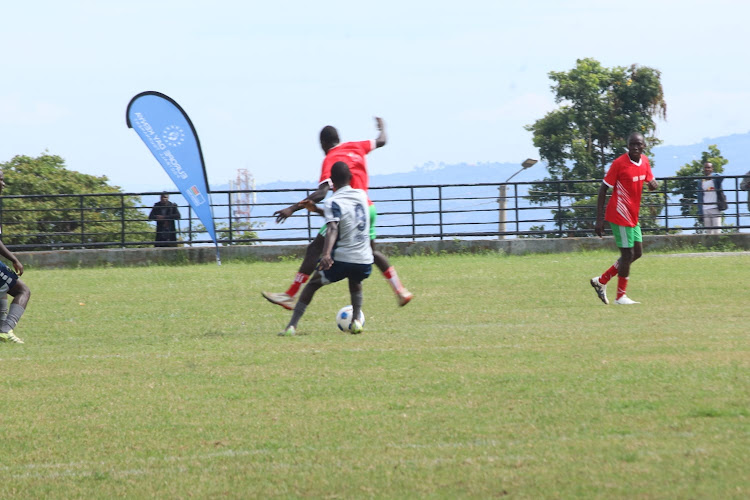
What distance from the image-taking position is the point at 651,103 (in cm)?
4069

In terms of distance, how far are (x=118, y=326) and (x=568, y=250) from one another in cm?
1376

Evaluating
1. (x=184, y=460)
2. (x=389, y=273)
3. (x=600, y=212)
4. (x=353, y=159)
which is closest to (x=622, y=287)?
(x=600, y=212)

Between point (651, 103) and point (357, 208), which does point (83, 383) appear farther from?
point (651, 103)

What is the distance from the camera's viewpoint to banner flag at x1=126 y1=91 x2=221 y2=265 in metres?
22.5

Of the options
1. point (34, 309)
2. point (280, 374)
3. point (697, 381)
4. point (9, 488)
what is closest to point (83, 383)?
point (280, 374)

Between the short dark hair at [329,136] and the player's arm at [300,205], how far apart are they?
44 centimetres

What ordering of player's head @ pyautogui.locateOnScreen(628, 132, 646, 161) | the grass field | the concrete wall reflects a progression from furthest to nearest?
the concrete wall < player's head @ pyautogui.locateOnScreen(628, 132, 646, 161) < the grass field

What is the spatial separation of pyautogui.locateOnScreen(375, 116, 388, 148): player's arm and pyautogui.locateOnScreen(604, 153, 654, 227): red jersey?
2894mm

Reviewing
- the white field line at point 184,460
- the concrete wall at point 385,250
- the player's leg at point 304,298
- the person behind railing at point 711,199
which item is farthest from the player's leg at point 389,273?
the person behind railing at point 711,199

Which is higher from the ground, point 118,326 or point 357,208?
point 357,208

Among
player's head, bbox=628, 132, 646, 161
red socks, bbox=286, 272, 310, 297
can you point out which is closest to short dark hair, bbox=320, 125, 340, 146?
red socks, bbox=286, 272, 310, 297

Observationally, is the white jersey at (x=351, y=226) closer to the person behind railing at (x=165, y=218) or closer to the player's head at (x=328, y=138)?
the player's head at (x=328, y=138)

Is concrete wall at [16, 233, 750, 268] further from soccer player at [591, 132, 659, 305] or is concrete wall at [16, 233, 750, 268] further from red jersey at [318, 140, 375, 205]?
red jersey at [318, 140, 375, 205]

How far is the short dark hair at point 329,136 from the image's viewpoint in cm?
1062
